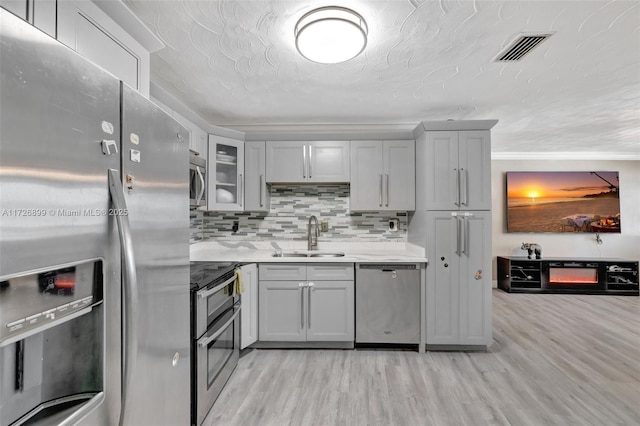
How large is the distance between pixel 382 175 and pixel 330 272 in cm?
124

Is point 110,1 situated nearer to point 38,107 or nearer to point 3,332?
point 38,107

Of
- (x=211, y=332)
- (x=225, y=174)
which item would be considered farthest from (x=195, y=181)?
(x=211, y=332)

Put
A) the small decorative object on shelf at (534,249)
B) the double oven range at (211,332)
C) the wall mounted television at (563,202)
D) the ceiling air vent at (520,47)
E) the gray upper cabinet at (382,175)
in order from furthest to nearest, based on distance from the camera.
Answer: the wall mounted television at (563,202), the small decorative object on shelf at (534,249), the gray upper cabinet at (382,175), the ceiling air vent at (520,47), the double oven range at (211,332)

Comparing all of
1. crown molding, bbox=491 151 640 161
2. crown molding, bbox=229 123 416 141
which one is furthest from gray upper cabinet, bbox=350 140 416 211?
crown molding, bbox=491 151 640 161

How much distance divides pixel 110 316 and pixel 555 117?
180 inches

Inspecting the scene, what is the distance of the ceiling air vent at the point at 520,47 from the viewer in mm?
2027

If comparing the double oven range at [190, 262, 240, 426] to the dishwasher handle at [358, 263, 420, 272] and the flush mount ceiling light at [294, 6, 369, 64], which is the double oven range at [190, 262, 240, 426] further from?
the flush mount ceiling light at [294, 6, 369, 64]

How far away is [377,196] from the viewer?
11.5ft

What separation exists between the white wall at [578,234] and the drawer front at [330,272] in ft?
12.9

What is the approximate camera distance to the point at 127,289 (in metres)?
0.85

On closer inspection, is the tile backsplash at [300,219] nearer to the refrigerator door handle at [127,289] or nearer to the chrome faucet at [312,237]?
Result: the chrome faucet at [312,237]

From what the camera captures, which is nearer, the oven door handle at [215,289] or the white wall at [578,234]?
the oven door handle at [215,289]

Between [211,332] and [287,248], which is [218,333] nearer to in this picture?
[211,332]

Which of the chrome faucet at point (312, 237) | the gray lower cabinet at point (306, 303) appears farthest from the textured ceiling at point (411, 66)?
the gray lower cabinet at point (306, 303)
